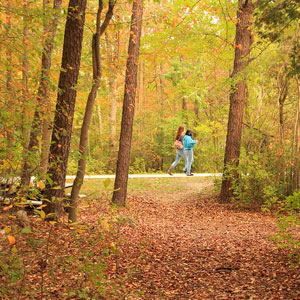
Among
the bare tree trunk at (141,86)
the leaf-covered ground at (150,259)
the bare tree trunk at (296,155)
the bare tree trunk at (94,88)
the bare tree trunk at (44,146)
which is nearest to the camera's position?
the leaf-covered ground at (150,259)

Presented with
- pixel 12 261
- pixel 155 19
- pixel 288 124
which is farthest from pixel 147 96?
pixel 12 261

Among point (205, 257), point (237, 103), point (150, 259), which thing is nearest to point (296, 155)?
point (237, 103)

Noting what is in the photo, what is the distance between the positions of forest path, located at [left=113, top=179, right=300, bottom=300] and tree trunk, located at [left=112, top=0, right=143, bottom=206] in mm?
760

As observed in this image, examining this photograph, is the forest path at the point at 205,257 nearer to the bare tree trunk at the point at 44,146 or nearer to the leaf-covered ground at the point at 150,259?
the leaf-covered ground at the point at 150,259

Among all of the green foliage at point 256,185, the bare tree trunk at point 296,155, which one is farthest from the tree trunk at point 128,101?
the bare tree trunk at point 296,155

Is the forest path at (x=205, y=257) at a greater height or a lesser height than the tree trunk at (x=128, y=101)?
lesser

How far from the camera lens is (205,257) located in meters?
6.23

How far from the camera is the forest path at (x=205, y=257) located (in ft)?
15.7

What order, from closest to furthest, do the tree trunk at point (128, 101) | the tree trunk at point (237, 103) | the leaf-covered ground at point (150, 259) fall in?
the leaf-covered ground at point (150, 259)
the tree trunk at point (128, 101)
the tree trunk at point (237, 103)

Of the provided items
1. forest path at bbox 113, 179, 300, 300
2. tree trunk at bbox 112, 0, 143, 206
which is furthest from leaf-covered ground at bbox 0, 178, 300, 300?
tree trunk at bbox 112, 0, 143, 206

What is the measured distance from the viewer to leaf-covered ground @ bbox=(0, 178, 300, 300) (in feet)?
13.6

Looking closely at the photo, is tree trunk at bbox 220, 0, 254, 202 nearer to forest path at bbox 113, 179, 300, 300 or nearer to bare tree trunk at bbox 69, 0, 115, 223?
forest path at bbox 113, 179, 300, 300

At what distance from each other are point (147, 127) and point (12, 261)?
18957mm

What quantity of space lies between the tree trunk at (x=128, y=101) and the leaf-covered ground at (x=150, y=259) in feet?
2.67
